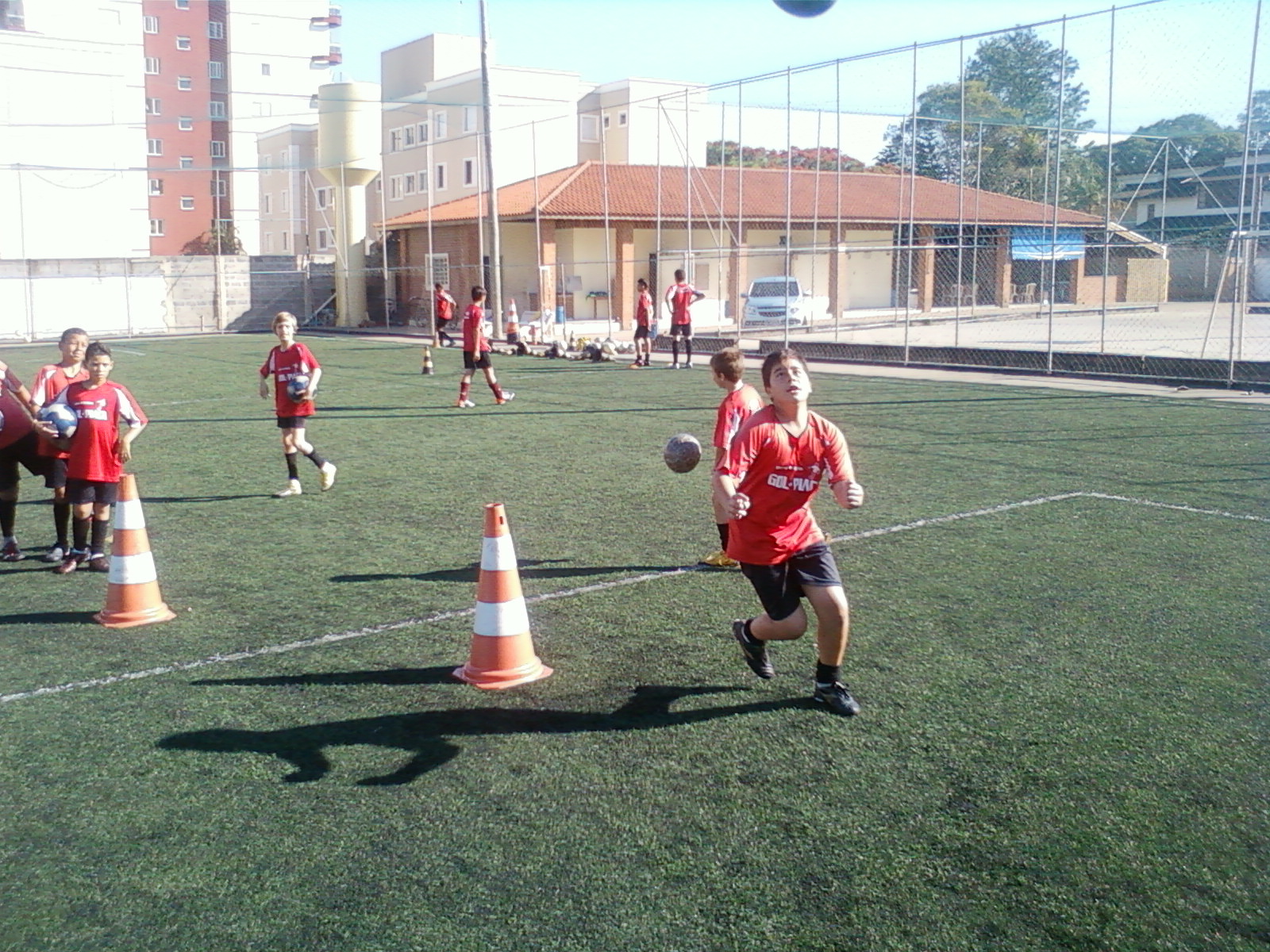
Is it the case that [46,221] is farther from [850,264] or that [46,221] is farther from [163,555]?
[163,555]

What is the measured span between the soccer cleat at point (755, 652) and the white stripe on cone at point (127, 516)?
3.46m

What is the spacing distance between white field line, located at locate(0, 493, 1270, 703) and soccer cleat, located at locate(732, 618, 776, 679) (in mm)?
1622

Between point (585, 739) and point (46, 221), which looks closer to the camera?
point (585, 739)

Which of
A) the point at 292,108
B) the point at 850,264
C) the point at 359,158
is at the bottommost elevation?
the point at 850,264

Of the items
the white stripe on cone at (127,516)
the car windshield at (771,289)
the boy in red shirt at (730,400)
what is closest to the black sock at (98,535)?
the white stripe on cone at (127,516)

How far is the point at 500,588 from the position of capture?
5688 millimetres

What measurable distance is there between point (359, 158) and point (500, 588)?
40.8 m

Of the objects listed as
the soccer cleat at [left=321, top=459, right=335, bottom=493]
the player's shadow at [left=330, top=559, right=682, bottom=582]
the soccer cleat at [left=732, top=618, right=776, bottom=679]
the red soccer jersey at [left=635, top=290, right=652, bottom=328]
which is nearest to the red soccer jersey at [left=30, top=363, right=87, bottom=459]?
the player's shadow at [left=330, top=559, right=682, bottom=582]

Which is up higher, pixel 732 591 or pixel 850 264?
pixel 850 264

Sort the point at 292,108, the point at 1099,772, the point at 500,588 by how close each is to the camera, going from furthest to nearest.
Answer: the point at 292,108
the point at 500,588
the point at 1099,772

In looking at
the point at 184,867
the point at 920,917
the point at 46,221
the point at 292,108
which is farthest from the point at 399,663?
the point at 292,108

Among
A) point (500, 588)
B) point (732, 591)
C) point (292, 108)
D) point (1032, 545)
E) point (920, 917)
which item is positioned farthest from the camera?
point (292, 108)

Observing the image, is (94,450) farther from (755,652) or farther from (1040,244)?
(1040,244)

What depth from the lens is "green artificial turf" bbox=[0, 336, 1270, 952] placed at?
3650 mm
